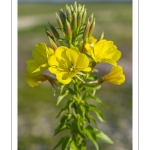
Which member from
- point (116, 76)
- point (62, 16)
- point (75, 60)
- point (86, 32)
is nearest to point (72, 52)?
point (75, 60)

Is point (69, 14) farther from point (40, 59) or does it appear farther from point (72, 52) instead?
point (40, 59)

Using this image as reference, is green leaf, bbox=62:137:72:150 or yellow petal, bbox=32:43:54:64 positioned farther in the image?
green leaf, bbox=62:137:72:150

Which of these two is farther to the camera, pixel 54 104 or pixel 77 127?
pixel 54 104

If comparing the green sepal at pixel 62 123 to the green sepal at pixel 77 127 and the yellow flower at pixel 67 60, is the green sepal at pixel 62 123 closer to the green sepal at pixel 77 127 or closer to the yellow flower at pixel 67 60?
the green sepal at pixel 77 127

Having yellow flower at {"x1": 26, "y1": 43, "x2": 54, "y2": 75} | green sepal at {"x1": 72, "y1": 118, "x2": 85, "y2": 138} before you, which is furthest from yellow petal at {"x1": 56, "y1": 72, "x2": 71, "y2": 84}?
green sepal at {"x1": 72, "y1": 118, "x2": 85, "y2": 138}

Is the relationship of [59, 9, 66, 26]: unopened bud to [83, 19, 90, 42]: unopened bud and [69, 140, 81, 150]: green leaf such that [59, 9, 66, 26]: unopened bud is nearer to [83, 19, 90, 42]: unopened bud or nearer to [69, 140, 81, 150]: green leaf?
[83, 19, 90, 42]: unopened bud
